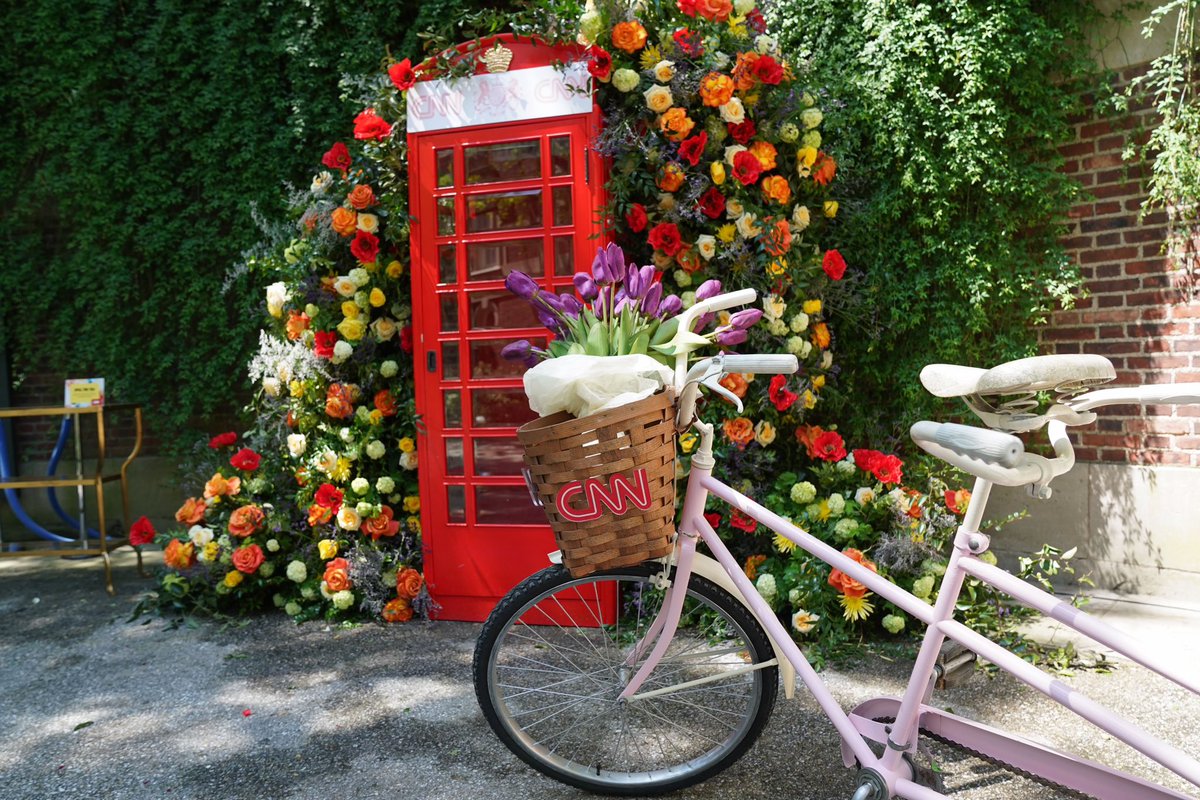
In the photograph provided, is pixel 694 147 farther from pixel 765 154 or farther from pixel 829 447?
pixel 829 447

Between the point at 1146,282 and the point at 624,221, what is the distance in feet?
8.45

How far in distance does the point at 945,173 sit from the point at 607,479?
9.35 ft

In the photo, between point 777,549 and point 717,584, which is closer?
point 717,584

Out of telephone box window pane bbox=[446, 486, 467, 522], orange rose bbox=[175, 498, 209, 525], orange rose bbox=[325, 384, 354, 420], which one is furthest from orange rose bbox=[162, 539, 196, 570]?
telephone box window pane bbox=[446, 486, 467, 522]

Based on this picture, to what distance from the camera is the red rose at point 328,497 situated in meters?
4.41

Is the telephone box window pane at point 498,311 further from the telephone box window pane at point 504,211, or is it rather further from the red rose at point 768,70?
the red rose at point 768,70

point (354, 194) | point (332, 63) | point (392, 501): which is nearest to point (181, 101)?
point (332, 63)

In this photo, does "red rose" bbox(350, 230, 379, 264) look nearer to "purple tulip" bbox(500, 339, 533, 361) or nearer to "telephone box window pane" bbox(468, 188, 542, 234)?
"telephone box window pane" bbox(468, 188, 542, 234)

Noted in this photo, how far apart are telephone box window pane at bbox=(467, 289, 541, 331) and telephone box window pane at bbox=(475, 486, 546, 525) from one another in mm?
795

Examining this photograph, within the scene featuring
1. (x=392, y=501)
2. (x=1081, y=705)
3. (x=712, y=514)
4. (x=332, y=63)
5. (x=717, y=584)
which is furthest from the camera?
(x=332, y=63)

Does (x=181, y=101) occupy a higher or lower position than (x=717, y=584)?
higher

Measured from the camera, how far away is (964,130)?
13.3ft

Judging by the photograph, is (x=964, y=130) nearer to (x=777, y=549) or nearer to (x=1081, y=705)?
(x=777, y=549)

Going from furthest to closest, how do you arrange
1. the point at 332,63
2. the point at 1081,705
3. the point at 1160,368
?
the point at 332,63
the point at 1160,368
the point at 1081,705
